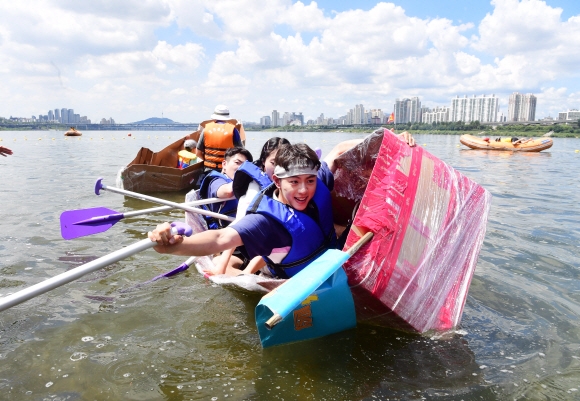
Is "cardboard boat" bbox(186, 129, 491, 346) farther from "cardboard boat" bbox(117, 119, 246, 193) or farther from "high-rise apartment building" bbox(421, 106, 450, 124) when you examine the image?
"high-rise apartment building" bbox(421, 106, 450, 124)

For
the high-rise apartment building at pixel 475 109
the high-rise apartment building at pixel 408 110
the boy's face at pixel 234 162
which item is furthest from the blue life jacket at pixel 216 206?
the high-rise apartment building at pixel 475 109

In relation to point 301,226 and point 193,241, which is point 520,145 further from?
point 193,241

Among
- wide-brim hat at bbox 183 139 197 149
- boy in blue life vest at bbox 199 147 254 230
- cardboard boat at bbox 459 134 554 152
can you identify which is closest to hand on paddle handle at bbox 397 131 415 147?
boy in blue life vest at bbox 199 147 254 230

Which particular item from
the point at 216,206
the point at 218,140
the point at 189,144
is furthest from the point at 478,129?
the point at 216,206

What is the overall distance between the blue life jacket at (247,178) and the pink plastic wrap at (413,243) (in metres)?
1.00

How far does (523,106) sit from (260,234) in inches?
5414

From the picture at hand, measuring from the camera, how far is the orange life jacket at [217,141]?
7.50 metres

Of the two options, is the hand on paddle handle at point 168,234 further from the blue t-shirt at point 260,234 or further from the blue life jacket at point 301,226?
the blue life jacket at point 301,226

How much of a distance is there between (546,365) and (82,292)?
3.90 meters

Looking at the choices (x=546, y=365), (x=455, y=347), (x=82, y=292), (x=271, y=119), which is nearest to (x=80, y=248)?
(x=82, y=292)

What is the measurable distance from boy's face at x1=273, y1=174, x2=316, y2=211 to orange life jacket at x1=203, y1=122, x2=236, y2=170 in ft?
14.8

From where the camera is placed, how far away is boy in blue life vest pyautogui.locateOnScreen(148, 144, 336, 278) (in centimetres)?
274

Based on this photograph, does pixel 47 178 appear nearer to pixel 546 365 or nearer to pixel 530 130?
pixel 546 365

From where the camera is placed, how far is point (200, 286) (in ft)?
14.2
